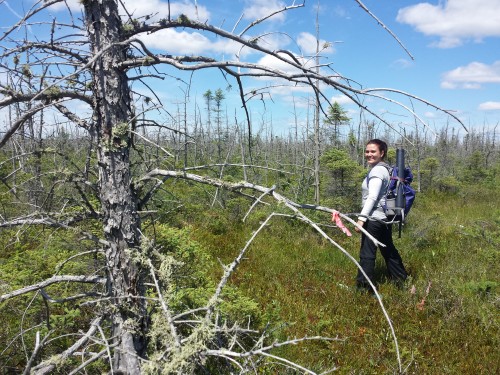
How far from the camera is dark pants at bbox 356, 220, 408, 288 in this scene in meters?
5.09

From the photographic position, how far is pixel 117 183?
6.52 ft

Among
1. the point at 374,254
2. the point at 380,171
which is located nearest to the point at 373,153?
the point at 380,171

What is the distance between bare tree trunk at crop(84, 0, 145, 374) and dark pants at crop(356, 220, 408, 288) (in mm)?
3738

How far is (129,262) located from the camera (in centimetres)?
206

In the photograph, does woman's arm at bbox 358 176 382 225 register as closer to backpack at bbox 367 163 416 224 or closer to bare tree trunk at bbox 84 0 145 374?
backpack at bbox 367 163 416 224

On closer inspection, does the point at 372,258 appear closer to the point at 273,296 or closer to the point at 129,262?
the point at 273,296

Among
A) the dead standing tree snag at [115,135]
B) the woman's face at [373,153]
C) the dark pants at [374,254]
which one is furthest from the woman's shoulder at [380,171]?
the dead standing tree snag at [115,135]

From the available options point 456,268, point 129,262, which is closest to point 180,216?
point 456,268

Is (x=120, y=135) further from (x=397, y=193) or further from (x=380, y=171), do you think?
(x=397, y=193)

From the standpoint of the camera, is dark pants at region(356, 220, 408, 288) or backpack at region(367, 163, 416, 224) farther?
dark pants at region(356, 220, 408, 288)

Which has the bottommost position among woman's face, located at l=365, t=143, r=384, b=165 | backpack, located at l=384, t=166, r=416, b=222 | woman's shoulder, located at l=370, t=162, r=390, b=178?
backpack, located at l=384, t=166, r=416, b=222

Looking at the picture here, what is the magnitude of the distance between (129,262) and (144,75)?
3.55 feet

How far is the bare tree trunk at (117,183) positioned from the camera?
73.8 inches

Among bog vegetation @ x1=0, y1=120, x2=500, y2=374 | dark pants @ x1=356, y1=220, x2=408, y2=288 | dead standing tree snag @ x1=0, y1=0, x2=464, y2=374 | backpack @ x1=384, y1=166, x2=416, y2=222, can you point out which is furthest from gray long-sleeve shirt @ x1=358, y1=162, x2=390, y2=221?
dead standing tree snag @ x1=0, y1=0, x2=464, y2=374
